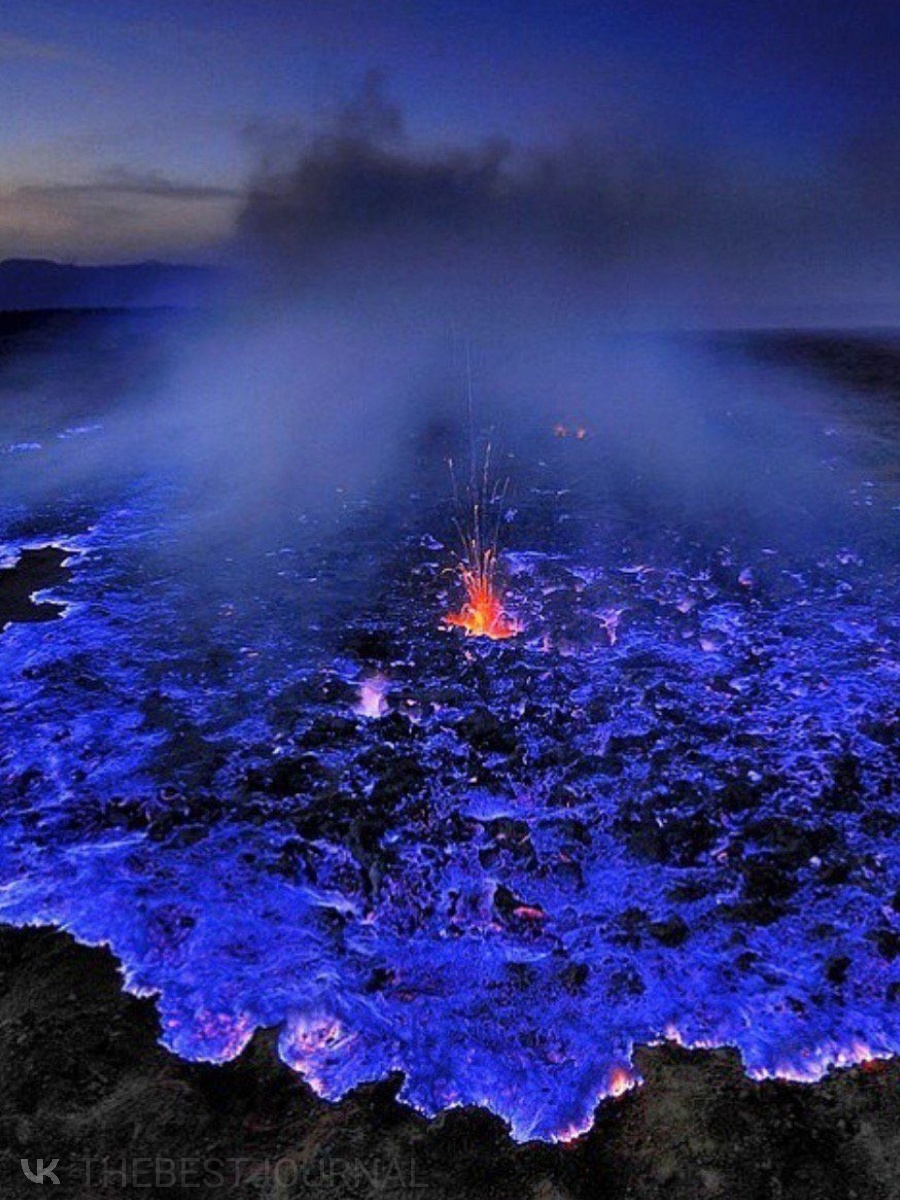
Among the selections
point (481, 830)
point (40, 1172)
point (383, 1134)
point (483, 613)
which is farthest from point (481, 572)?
point (40, 1172)

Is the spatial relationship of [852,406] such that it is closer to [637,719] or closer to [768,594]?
[768,594]

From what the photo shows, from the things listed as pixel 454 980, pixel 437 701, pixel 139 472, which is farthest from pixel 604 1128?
pixel 139 472

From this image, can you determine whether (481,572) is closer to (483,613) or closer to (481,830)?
(483,613)

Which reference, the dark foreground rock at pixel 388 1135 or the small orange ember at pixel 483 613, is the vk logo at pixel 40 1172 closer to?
the dark foreground rock at pixel 388 1135

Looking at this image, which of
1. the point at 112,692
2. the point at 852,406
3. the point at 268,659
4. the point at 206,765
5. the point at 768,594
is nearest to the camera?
the point at 206,765

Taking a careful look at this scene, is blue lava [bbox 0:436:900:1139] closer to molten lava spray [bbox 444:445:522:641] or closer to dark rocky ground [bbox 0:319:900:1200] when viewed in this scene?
dark rocky ground [bbox 0:319:900:1200]
